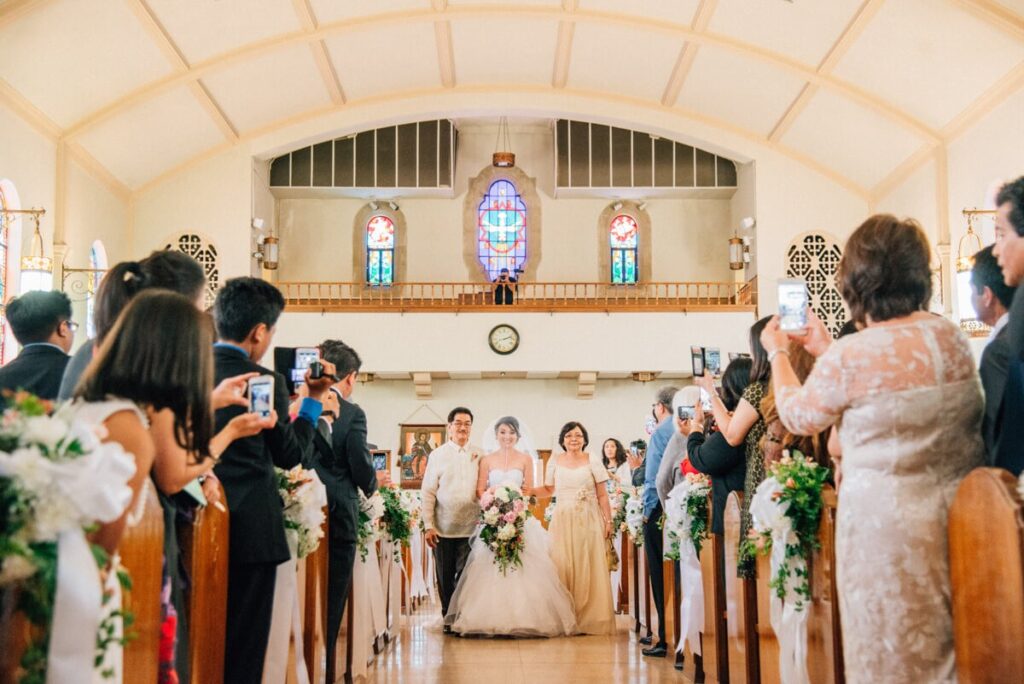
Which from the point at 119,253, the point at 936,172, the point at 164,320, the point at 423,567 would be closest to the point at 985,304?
the point at 164,320

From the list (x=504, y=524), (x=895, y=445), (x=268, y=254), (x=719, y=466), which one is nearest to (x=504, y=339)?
(x=268, y=254)

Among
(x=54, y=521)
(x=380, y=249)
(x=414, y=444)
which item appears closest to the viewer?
(x=54, y=521)

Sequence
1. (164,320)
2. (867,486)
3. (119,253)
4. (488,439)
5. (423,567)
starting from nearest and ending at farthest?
(164,320) < (867,486) < (488,439) < (423,567) < (119,253)

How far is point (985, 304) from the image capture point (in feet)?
11.5

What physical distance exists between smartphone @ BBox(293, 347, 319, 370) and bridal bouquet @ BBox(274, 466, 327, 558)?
41 cm

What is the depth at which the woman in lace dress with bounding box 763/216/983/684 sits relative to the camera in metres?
2.79

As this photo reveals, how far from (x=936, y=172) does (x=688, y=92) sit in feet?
13.3

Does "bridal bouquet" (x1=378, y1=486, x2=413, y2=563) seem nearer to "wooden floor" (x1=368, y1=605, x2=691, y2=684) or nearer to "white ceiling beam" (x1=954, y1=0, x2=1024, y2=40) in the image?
"wooden floor" (x1=368, y1=605, x2=691, y2=684)

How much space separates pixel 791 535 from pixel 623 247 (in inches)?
671

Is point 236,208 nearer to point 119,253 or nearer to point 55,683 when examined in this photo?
point 119,253

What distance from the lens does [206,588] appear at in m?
3.34

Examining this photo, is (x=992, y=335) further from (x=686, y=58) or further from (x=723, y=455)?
(x=686, y=58)

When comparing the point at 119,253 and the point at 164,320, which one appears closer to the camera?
the point at 164,320

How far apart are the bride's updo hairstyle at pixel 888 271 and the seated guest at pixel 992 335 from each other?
23 centimetres
